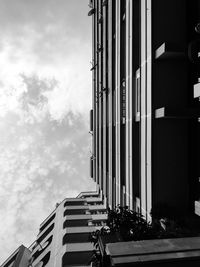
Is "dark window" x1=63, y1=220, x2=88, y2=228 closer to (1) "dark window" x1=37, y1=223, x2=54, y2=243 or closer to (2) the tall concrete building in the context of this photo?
(1) "dark window" x1=37, y1=223, x2=54, y2=243

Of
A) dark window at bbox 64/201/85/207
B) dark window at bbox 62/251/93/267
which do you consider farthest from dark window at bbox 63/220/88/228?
dark window at bbox 62/251/93/267

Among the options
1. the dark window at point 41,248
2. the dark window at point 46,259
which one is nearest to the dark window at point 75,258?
the dark window at point 46,259

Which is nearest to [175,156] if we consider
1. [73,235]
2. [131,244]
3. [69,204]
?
[131,244]

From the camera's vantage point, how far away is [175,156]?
13.6m

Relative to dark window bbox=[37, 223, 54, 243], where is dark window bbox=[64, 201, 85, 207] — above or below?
above

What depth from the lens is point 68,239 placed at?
84.8ft

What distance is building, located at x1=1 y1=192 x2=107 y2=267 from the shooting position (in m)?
22.5

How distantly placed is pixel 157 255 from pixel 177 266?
503 millimetres

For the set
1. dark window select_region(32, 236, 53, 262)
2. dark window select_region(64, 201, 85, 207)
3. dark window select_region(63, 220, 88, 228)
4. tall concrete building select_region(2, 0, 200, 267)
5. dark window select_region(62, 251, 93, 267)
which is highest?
tall concrete building select_region(2, 0, 200, 267)

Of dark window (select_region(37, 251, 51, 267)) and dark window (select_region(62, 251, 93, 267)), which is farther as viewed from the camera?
dark window (select_region(37, 251, 51, 267))

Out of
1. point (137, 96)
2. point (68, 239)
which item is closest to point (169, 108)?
point (137, 96)

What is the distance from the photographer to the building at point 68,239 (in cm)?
2250

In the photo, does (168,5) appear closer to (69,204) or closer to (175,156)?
(175,156)

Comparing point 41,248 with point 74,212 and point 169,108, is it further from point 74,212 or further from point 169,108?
point 169,108
